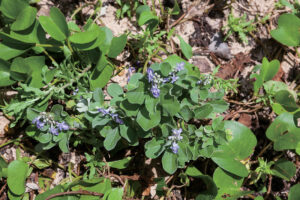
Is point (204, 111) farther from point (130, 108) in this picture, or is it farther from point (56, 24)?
point (56, 24)

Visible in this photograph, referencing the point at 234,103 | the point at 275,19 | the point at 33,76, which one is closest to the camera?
the point at 33,76

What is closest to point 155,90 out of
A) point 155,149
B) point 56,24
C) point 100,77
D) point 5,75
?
point 155,149

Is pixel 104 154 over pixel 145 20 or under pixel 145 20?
under

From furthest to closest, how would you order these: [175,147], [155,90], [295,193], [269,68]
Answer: [269,68] → [295,193] → [175,147] → [155,90]

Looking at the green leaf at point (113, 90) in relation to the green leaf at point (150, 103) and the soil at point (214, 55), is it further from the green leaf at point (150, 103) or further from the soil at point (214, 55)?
the soil at point (214, 55)

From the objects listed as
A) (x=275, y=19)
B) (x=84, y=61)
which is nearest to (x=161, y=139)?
(x=84, y=61)

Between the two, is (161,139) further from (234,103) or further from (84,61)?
(234,103)
